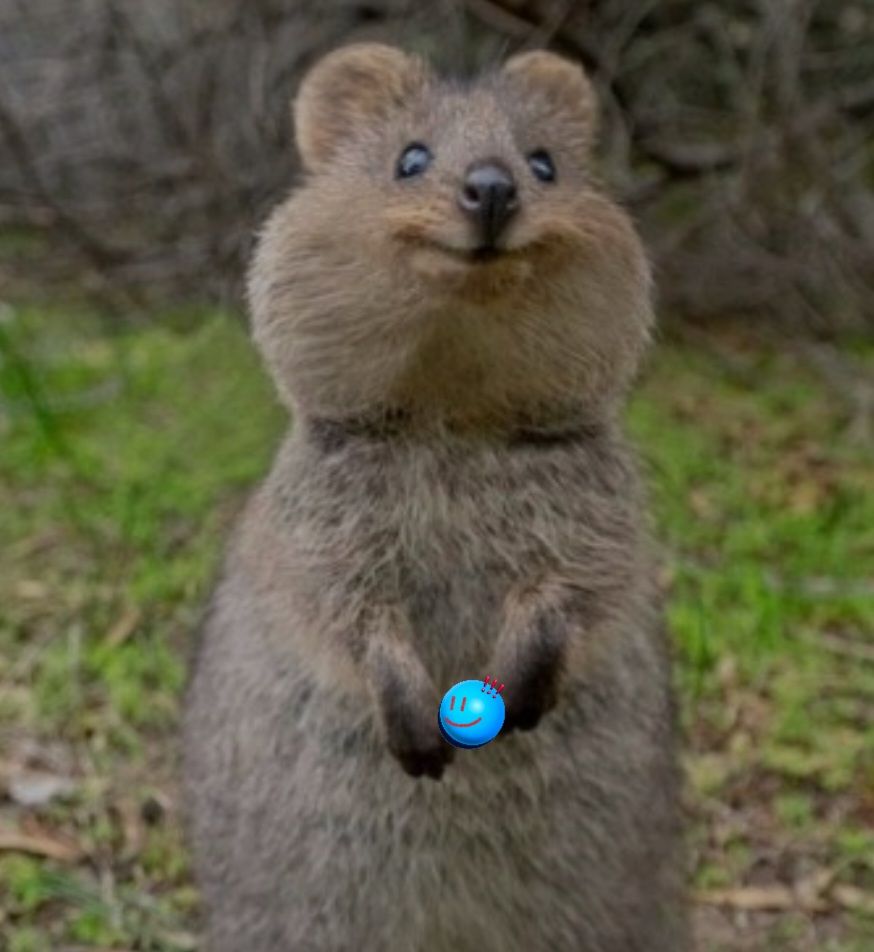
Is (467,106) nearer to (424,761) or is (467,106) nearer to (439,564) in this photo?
(439,564)

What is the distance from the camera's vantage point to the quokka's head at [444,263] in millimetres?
2508

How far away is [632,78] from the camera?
6430 millimetres

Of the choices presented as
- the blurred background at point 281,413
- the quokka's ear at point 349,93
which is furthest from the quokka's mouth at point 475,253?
the blurred background at point 281,413

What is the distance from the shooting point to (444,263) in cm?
247

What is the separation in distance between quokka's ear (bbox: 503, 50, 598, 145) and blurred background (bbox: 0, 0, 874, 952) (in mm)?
923

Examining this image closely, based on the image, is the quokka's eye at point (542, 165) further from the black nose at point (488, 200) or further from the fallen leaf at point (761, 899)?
the fallen leaf at point (761, 899)

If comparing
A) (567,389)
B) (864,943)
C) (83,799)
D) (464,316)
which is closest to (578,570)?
(567,389)

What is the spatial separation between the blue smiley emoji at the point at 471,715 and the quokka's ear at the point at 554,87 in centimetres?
86

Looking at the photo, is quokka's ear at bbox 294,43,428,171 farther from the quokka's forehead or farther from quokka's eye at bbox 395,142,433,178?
quokka's eye at bbox 395,142,433,178

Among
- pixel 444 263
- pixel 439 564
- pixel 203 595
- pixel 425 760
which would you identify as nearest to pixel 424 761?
pixel 425 760

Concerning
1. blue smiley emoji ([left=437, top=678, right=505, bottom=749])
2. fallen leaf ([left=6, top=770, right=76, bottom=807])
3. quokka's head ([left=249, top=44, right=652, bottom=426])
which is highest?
quokka's head ([left=249, top=44, right=652, bottom=426])

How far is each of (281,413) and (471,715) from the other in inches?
75.9

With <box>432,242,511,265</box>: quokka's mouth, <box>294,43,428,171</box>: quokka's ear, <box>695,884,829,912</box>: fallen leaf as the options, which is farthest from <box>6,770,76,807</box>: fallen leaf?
<box>432,242,511,265</box>: quokka's mouth

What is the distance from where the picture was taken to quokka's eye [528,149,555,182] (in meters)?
2.71
